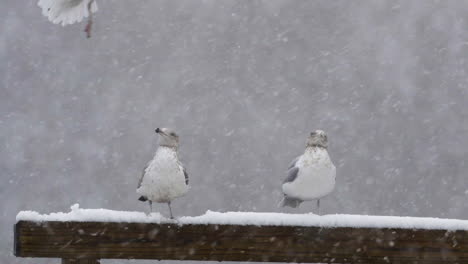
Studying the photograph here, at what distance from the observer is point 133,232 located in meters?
2.20

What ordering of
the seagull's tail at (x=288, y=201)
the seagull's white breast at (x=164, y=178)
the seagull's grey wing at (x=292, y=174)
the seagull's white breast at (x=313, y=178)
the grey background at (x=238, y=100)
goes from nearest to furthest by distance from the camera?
1. the seagull's white breast at (x=164, y=178)
2. the seagull's white breast at (x=313, y=178)
3. the seagull's grey wing at (x=292, y=174)
4. the seagull's tail at (x=288, y=201)
5. the grey background at (x=238, y=100)

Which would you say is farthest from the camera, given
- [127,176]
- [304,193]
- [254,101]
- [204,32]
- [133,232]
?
[204,32]

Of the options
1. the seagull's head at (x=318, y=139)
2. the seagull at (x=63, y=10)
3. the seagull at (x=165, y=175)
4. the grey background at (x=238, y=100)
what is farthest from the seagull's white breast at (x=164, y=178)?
the grey background at (x=238, y=100)

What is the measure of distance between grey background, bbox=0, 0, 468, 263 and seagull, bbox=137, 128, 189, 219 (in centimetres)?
2376

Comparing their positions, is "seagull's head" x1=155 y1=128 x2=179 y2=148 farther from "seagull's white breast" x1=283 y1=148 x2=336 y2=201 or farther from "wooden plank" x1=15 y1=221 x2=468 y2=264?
"wooden plank" x1=15 y1=221 x2=468 y2=264

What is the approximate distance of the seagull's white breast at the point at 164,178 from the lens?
322cm

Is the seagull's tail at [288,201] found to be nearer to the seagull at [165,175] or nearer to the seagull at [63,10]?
the seagull at [165,175]

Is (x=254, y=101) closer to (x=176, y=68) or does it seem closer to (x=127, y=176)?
(x=176, y=68)

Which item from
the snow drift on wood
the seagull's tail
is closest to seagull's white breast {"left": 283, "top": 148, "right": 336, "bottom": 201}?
the seagull's tail

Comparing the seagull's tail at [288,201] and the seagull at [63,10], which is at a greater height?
A: the seagull at [63,10]

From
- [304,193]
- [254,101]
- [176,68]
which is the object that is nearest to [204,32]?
[176,68]

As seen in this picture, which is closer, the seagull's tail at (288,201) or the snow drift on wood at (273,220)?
the snow drift on wood at (273,220)

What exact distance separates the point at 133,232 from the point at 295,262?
14.7 inches

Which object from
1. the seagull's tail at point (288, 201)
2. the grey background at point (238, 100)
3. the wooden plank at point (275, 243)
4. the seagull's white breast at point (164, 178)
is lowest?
the wooden plank at point (275, 243)
